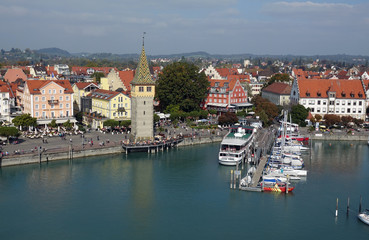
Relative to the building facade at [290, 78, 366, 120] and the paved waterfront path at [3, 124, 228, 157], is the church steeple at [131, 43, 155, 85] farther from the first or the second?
the building facade at [290, 78, 366, 120]

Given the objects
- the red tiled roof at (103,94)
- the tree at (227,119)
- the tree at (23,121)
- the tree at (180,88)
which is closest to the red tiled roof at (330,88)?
the tree at (227,119)

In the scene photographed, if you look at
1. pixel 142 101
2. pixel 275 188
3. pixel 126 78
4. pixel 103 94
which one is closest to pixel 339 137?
pixel 275 188

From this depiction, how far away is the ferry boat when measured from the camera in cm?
4162

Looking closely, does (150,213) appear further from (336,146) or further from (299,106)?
(299,106)

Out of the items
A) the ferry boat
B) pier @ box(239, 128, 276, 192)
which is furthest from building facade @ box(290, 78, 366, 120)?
the ferry boat

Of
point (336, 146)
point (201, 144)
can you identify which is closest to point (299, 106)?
point (336, 146)

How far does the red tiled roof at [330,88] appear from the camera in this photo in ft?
208

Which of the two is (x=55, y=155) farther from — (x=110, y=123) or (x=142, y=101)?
(x=110, y=123)

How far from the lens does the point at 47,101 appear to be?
5359 centimetres

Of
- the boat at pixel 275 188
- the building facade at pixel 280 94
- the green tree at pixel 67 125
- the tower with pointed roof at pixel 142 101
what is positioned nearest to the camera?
the boat at pixel 275 188

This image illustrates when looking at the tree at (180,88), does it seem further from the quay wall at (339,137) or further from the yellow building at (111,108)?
the quay wall at (339,137)

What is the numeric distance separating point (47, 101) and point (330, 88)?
39.2 m

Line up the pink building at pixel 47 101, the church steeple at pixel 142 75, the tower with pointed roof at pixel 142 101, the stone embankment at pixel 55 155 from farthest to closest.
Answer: the pink building at pixel 47 101, the tower with pointed roof at pixel 142 101, the church steeple at pixel 142 75, the stone embankment at pixel 55 155

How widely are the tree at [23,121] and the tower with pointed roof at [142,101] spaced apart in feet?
38.5
